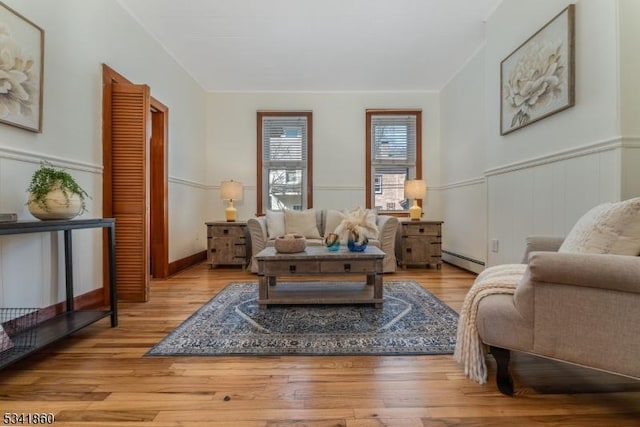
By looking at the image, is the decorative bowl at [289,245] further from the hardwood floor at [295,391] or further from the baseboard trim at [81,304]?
the baseboard trim at [81,304]

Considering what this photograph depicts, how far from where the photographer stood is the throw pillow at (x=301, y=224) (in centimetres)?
420

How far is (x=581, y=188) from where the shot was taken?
2.07 metres

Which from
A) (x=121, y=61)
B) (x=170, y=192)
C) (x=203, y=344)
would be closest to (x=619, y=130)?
(x=203, y=344)

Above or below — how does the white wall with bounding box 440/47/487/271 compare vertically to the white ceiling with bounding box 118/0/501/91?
below

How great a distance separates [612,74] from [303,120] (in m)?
3.81

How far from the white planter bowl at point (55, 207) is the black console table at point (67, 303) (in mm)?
75

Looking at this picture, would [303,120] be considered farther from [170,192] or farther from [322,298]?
[322,298]

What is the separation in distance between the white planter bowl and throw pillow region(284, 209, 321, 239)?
2.56 metres

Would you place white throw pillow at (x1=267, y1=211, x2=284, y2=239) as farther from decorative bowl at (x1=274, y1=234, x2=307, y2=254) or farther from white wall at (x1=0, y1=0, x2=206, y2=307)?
white wall at (x1=0, y1=0, x2=206, y2=307)

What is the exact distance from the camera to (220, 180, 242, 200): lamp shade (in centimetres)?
459

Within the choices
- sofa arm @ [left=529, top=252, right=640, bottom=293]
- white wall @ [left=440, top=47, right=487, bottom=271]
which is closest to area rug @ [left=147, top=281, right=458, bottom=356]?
sofa arm @ [left=529, top=252, right=640, bottom=293]

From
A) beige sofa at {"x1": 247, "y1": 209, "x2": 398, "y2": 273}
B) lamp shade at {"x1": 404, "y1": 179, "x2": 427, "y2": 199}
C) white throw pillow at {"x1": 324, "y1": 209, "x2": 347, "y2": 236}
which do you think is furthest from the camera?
lamp shade at {"x1": 404, "y1": 179, "x2": 427, "y2": 199}

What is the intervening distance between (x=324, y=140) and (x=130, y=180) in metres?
2.97

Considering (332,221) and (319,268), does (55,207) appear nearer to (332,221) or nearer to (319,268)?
(319,268)
